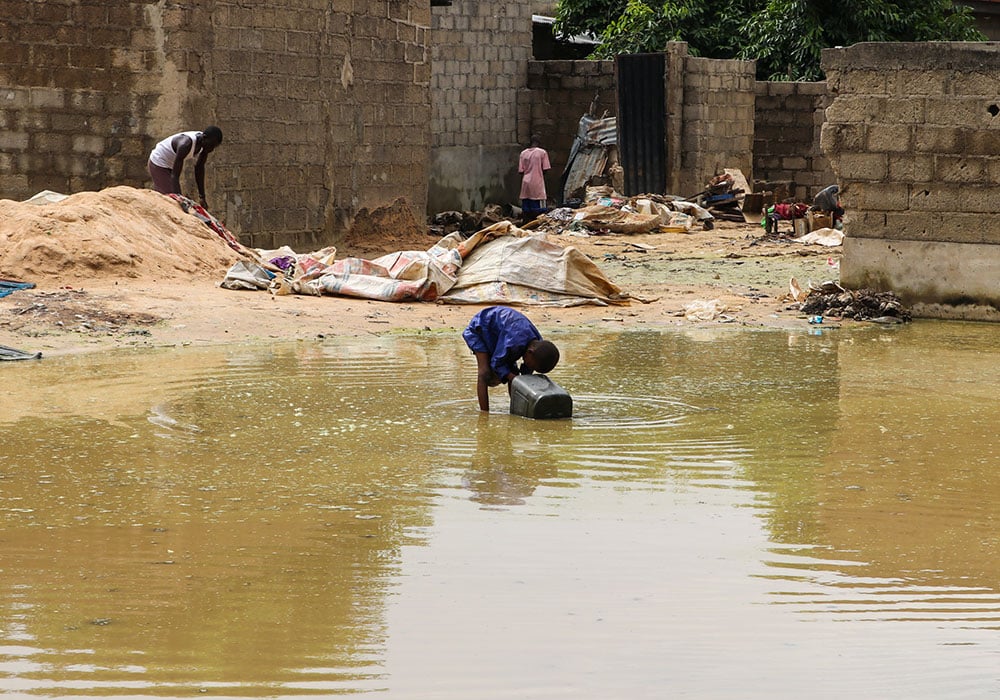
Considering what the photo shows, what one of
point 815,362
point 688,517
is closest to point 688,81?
point 815,362

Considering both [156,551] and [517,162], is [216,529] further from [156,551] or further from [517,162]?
[517,162]

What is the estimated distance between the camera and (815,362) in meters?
9.89

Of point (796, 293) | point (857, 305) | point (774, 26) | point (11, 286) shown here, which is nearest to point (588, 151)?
point (774, 26)

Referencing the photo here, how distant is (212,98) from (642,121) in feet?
33.9

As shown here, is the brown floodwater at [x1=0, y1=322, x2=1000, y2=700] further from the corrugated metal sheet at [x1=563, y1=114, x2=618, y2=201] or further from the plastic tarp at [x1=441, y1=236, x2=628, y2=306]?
the corrugated metal sheet at [x1=563, y1=114, x2=618, y2=201]

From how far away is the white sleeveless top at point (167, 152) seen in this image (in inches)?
542

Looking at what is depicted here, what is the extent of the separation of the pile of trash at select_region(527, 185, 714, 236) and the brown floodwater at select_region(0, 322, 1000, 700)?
11.3 meters

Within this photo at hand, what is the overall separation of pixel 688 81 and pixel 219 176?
10831 millimetres

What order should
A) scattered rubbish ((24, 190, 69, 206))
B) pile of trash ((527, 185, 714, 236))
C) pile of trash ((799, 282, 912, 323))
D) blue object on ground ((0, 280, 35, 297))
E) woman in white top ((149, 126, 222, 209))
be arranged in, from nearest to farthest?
blue object on ground ((0, 280, 35, 297))
pile of trash ((799, 282, 912, 323))
woman in white top ((149, 126, 222, 209))
scattered rubbish ((24, 190, 69, 206))
pile of trash ((527, 185, 714, 236))

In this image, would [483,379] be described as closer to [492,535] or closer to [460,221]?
[492,535]

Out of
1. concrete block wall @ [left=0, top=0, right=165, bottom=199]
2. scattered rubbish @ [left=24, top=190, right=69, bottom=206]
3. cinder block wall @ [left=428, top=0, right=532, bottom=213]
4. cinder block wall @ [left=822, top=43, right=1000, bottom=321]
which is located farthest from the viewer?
cinder block wall @ [left=428, top=0, right=532, bottom=213]

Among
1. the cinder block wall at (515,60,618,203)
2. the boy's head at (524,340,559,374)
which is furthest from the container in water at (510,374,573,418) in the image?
the cinder block wall at (515,60,618,203)

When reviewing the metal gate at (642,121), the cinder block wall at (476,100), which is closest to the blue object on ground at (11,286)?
the cinder block wall at (476,100)

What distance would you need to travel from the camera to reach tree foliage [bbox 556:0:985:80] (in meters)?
26.2
